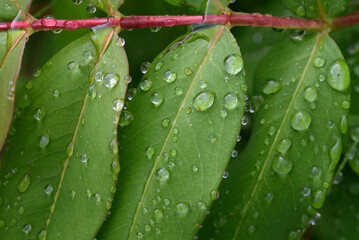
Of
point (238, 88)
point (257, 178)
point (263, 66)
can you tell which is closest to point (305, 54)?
point (263, 66)

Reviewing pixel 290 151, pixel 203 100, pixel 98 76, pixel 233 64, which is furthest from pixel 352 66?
pixel 98 76

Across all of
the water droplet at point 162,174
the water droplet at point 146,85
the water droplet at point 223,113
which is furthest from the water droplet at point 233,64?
the water droplet at point 162,174

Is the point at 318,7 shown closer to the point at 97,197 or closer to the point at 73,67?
the point at 73,67

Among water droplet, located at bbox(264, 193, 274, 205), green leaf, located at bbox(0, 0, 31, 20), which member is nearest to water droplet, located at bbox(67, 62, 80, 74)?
green leaf, located at bbox(0, 0, 31, 20)

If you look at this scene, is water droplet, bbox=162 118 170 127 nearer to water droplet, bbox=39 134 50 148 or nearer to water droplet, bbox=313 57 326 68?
water droplet, bbox=39 134 50 148

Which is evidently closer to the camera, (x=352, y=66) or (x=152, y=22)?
(x=152, y=22)

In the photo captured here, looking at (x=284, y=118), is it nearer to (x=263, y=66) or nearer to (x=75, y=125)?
(x=263, y=66)
